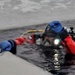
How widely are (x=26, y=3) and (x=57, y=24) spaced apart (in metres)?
5.40

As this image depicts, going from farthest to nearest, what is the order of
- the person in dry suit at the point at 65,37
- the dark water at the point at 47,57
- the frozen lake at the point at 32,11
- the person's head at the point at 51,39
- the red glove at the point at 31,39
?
the frozen lake at the point at 32,11, the red glove at the point at 31,39, the person's head at the point at 51,39, the person in dry suit at the point at 65,37, the dark water at the point at 47,57

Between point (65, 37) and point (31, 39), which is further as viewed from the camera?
point (31, 39)

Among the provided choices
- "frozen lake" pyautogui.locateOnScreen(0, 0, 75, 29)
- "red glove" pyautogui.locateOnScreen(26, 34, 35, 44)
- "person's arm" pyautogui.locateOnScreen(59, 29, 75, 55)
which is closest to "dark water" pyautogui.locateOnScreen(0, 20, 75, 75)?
"red glove" pyautogui.locateOnScreen(26, 34, 35, 44)

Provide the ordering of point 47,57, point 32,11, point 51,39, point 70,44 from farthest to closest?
point 32,11
point 47,57
point 51,39
point 70,44

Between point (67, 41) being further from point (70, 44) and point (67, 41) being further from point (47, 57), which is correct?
point (47, 57)

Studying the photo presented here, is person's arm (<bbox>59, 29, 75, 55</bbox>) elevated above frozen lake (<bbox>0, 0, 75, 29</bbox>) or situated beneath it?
elevated above

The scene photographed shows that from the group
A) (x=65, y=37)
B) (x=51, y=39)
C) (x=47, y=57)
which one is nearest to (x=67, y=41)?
(x=65, y=37)

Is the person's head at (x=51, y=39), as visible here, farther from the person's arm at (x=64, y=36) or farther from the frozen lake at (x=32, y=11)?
the frozen lake at (x=32, y=11)

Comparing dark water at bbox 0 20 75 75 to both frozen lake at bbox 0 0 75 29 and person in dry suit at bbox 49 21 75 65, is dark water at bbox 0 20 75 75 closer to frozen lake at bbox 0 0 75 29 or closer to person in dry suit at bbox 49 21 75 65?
person in dry suit at bbox 49 21 75 65

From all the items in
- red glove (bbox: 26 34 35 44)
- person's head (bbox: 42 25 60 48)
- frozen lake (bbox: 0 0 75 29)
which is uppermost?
person's head (bbox: 42 25 60 48)

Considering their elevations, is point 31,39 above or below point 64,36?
below

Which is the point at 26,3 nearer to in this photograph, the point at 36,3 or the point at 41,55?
the point at 36,3

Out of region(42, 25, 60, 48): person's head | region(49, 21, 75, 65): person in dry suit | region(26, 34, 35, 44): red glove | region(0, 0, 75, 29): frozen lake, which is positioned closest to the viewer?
region(49, 21, 75, 65): person in dry suit

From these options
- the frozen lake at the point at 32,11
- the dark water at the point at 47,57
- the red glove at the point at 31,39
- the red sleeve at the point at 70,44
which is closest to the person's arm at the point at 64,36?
the red sleeve at the point at 70,44
